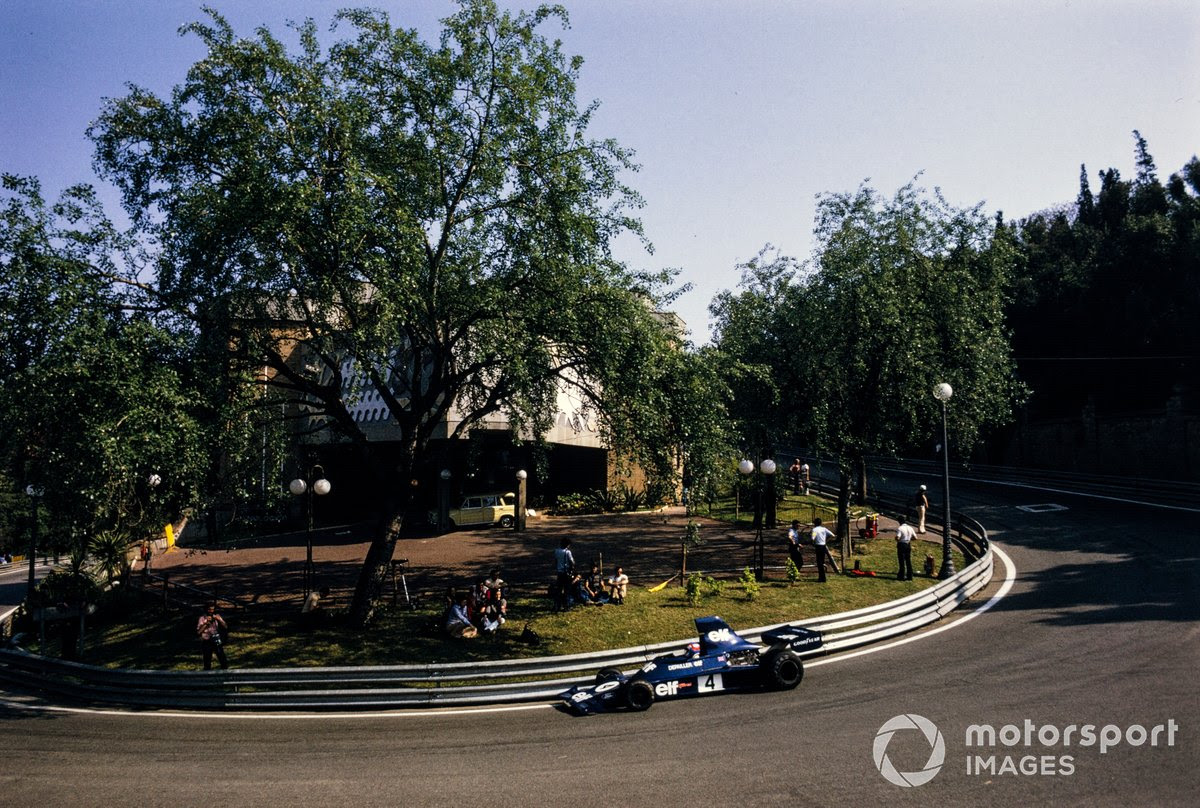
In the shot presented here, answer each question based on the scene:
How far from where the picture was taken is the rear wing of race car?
14.6 metres

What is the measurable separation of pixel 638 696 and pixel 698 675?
128 cm

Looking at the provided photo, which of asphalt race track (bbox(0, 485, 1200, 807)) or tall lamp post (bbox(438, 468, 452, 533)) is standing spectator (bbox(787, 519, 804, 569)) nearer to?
asphalt race track (bbox(0, 485, 1200, 807))

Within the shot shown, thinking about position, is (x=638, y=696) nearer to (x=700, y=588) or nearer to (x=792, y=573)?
(x=700, y=588)

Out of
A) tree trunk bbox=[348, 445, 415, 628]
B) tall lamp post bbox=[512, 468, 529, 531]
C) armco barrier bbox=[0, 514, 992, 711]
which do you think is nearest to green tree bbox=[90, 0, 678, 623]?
tree trunk bbox=[348, 445, 415, 628]

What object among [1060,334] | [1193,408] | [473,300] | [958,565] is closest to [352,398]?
[473,300]

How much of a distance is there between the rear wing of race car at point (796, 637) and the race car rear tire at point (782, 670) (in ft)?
2.64

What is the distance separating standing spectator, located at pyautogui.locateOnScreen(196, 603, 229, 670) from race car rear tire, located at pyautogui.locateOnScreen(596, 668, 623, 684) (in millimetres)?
8439

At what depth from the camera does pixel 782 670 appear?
13.5m

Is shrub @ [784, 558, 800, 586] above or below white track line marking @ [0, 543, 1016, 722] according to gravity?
above

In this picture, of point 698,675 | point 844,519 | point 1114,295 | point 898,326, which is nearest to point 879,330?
point 898,326

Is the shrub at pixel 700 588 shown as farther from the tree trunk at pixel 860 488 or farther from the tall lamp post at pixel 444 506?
the tree trunk at pixel 860 488

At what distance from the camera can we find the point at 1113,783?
905 centimetres

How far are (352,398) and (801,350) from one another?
14325 mm

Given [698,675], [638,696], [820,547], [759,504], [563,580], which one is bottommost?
[638,696]
